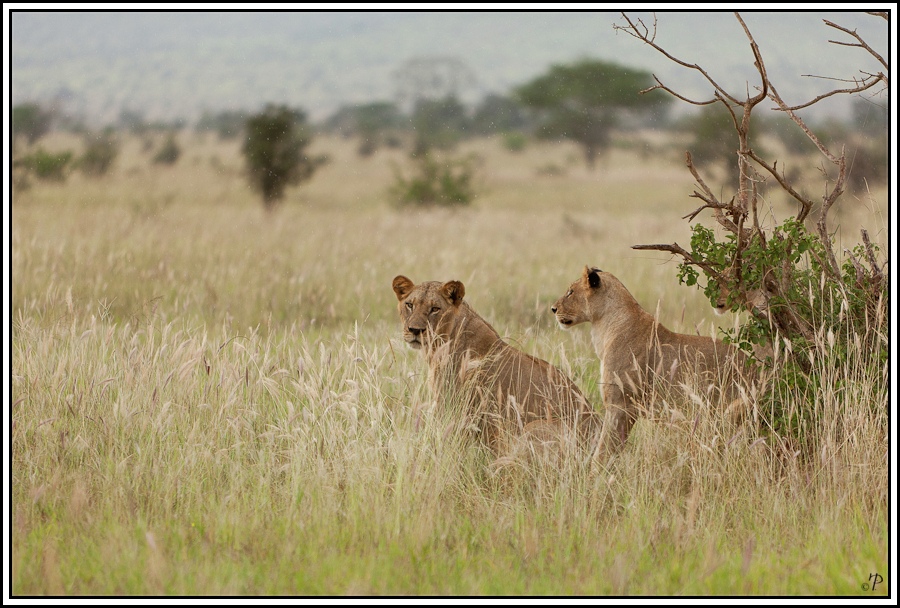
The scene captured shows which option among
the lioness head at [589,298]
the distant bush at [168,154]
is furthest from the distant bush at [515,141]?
the lioness head at [589,298]

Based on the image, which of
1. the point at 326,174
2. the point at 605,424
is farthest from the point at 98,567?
the point at 326,174

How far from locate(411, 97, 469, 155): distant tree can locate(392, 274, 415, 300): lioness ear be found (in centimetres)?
6458

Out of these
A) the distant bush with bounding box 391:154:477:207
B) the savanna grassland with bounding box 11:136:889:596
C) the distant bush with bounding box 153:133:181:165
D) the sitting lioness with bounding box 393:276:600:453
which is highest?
the distant bush with bounding box 153:133:181:165

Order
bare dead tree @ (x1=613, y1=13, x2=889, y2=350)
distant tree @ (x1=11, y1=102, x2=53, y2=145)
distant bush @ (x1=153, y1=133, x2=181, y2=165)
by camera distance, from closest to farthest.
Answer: bare dead tree @ (x1=613, y1=13, x2=889, y2=350)
distant tree @ (x1=11, y1=102, x2=53, y2=145)
distant bush @ (x1=153, y1=133, x2=181, y2=165)

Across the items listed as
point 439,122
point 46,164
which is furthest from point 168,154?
point 439,122

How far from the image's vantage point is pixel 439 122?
79625 mm

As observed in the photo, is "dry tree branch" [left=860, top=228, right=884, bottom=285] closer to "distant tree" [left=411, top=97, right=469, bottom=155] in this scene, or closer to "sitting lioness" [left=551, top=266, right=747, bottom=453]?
"sitting lioness" [left=551, top=266, right=747, bottom=453]

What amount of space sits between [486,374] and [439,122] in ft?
248

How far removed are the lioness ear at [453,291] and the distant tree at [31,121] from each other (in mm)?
43961

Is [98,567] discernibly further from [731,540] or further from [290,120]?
[290,120]

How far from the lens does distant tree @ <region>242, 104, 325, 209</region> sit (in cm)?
3425

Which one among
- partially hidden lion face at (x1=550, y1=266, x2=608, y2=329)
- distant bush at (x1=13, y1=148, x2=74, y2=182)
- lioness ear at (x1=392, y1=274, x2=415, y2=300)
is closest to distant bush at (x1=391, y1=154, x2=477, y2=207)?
distant bush at (x1=13, y1=148, x2=74, y2=182)

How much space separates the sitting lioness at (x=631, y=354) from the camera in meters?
5.70

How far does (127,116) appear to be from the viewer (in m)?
90.0
